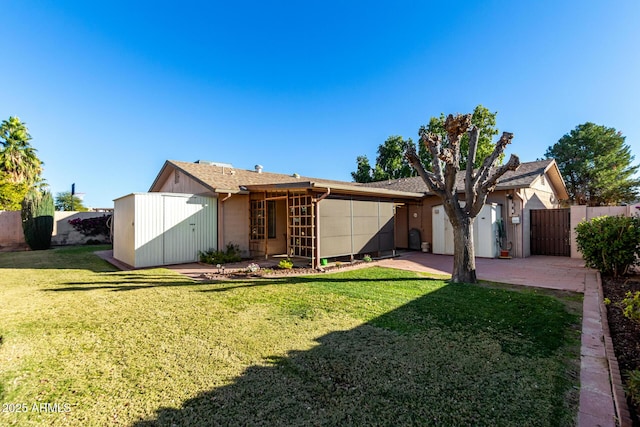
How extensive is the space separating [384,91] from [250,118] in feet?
27.1

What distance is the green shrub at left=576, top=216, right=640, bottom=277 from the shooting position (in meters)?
7.50

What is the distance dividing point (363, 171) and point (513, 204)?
865 inches

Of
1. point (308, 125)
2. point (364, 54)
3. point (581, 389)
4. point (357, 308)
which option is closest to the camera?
point (581, 389)

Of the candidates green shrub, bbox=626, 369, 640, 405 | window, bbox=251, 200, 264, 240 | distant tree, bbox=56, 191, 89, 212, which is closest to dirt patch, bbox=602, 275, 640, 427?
green shrub, bbox=626, 369, 640, 405

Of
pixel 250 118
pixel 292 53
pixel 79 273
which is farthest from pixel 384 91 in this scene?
pixel 79 273

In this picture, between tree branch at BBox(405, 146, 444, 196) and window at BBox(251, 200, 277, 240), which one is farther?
window at BBox(251, 200, 277, 240)

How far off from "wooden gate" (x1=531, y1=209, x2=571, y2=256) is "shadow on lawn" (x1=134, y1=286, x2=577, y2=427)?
1115cm

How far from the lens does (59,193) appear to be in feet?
133

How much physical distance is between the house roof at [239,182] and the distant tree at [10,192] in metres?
12.6

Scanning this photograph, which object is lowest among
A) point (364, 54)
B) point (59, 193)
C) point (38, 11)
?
point (59, 193)

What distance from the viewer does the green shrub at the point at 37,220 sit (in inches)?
595

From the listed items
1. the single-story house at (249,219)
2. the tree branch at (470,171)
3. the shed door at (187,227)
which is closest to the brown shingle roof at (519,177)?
the single-story house at (249,219)

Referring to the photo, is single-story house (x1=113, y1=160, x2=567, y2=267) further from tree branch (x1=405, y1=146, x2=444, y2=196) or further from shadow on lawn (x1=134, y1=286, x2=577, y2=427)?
shadow on lawn (x1=134, y1=286, x2=577, y2=427)

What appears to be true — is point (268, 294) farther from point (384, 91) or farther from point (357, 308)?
point (384, 91)
